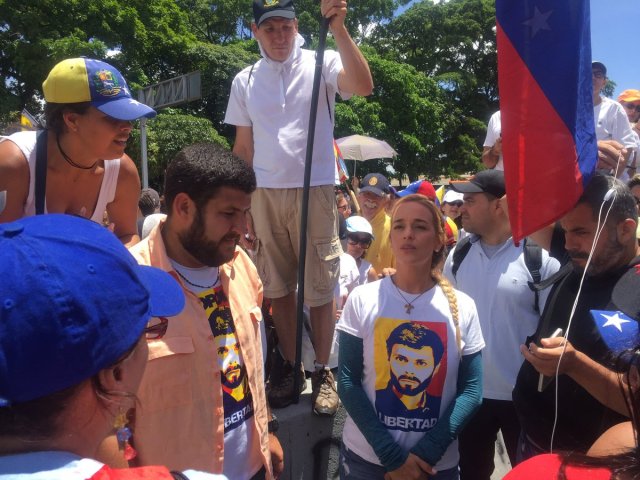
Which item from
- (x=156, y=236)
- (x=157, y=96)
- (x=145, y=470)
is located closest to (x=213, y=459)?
(x=156, y=236)

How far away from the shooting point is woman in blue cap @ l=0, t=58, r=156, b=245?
2.14 metres

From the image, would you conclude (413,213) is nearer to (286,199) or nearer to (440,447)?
(286,199)

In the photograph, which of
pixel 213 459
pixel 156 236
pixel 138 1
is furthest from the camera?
pixel 138 1

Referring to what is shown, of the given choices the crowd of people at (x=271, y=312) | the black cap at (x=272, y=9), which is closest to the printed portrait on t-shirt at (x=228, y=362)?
the crowd of people at (x=271, y=312)

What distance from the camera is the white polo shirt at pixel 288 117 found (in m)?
2.96

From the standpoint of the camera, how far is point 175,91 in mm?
7824

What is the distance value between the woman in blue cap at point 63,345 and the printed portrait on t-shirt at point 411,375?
4.90ft

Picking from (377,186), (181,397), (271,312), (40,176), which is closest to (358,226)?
(377,186)

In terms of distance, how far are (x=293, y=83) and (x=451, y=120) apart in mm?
30846

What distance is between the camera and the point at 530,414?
2.16 m

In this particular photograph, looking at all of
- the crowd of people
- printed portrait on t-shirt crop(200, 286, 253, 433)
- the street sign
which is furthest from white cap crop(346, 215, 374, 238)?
the street sign

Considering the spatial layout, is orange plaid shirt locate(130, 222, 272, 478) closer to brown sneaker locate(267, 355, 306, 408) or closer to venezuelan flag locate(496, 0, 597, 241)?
brown sneaker locate(267, 355, 306, 408)

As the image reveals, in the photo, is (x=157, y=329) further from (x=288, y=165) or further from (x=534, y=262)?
(x=534, y=262)

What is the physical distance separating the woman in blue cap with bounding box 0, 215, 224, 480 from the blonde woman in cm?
148
